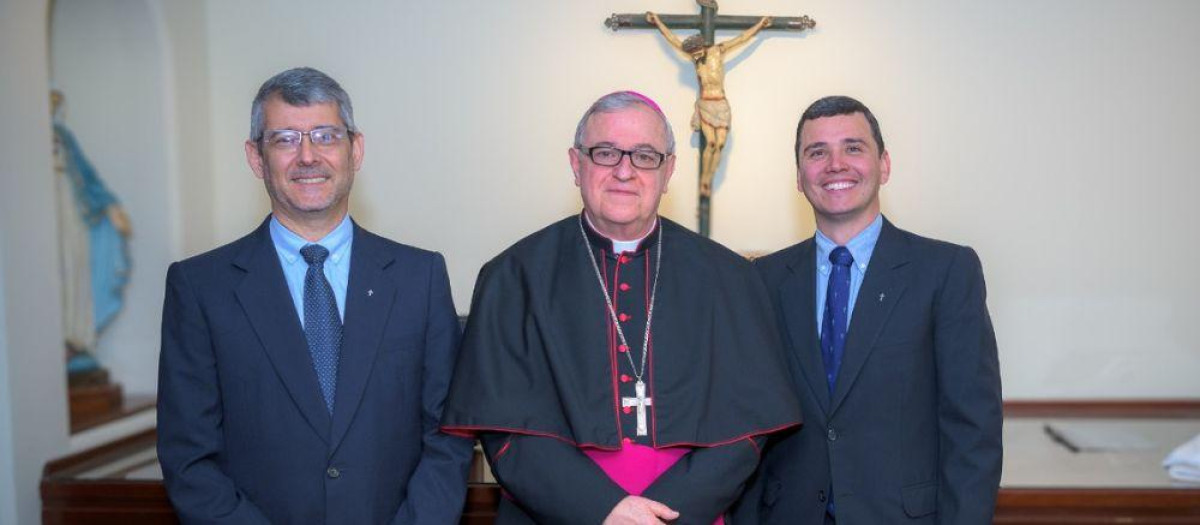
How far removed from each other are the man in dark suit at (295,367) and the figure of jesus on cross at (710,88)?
271cm

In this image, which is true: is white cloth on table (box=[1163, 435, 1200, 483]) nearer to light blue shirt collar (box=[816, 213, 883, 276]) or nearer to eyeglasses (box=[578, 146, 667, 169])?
light blue shirt collar (box=[816, 213, 883, 276])

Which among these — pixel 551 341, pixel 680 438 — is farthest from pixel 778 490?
pixel 551 341

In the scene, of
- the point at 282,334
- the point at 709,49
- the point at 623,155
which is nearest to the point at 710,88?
the point at 709,49

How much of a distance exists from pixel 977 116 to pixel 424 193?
3.04 metres

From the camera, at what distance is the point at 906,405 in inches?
89.7

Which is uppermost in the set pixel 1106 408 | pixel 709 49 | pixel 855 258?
pixel 709 49

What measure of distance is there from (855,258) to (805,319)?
0.21 meters

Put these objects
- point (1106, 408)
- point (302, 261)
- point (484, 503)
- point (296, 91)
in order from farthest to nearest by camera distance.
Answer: point (1106, 408), point (484, 503), point (302, 261), point (296, 91)

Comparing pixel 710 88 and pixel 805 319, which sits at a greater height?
pixel 710 88

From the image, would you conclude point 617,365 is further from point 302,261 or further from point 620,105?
point 302,261

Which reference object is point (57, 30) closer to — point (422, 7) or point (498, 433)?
point (422, 7)

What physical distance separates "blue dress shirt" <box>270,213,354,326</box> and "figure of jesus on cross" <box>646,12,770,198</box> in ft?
8.98

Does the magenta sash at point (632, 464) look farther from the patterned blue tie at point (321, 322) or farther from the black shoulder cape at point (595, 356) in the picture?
the patterned blue tie at point (321, 322)

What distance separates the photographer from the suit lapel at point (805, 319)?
7.63ft
